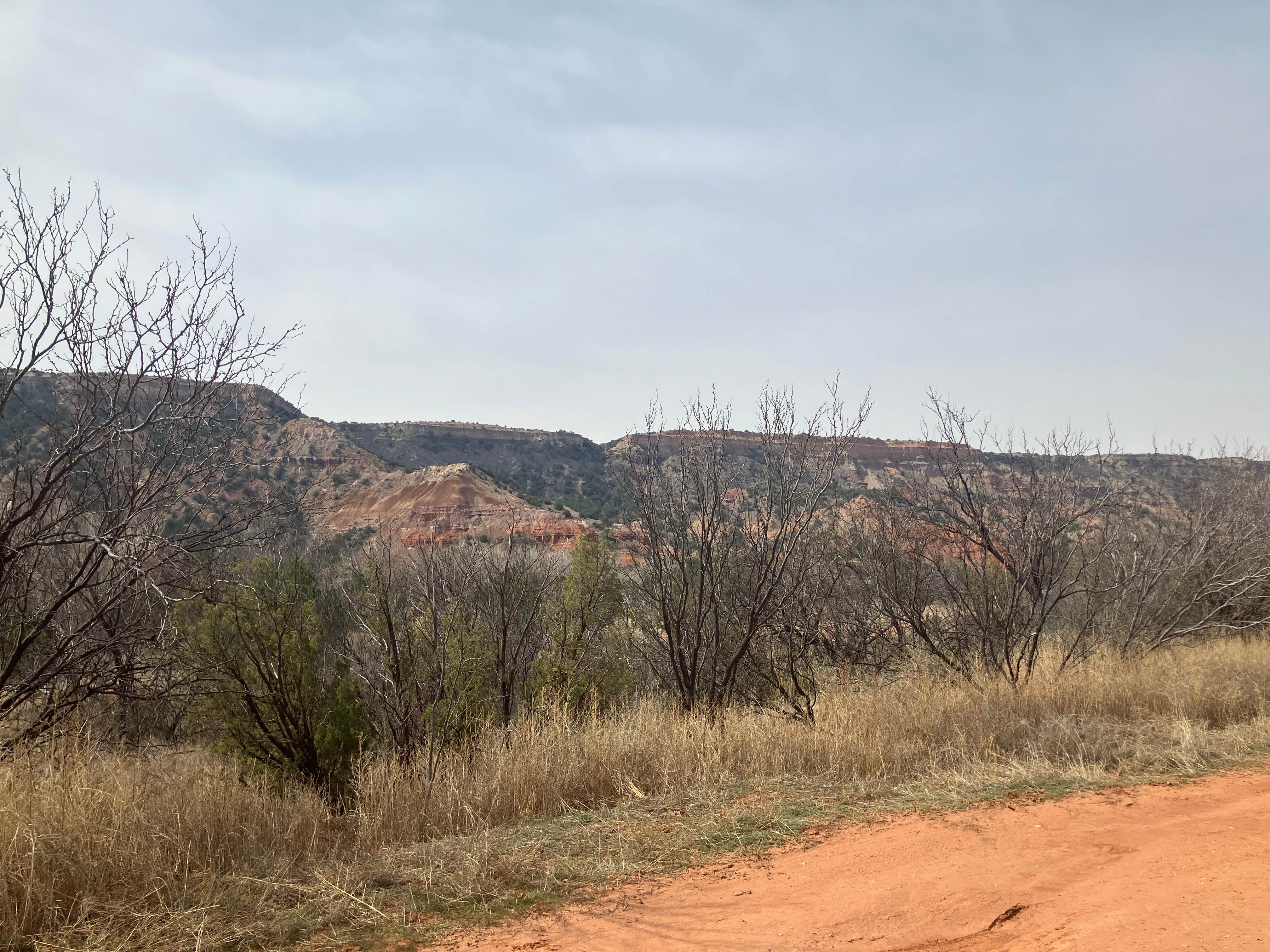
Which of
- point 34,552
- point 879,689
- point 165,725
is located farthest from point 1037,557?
point 165,725

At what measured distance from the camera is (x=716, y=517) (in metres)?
10.4

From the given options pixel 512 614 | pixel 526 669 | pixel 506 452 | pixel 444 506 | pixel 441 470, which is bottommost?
pixel 526 669

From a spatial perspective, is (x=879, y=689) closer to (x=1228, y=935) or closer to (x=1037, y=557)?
(x=1037, y=557)

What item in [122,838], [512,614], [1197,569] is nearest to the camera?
[122,838]

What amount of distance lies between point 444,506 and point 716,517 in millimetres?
44292

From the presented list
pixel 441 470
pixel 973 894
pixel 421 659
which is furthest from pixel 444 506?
pixel 973 894

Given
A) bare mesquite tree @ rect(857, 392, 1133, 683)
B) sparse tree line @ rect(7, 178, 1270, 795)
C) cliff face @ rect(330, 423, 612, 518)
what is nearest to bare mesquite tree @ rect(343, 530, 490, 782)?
sparse tree line @ rect(7, 178, 1270, 795)

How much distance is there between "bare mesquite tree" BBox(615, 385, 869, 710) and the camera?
10258mm

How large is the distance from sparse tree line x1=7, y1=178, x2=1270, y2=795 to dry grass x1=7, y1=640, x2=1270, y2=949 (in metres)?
1.06

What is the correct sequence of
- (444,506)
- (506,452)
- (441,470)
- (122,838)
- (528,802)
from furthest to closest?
(506,452) < (441,470) < (444,506) < (528,802) < (122,838)

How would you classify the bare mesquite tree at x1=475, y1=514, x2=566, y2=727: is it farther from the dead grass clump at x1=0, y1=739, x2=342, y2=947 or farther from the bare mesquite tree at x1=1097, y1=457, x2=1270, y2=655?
the bare mesquite tree at x1=1097, y1=457, x2=1270, y2=655

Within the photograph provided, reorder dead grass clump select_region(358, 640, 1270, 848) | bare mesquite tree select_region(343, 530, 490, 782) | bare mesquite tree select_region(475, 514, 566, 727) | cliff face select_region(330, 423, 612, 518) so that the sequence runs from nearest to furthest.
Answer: dead grass clump select_region(358, 640, 1270, 848), bare mesquite tree select_region(343, 530, 490, 782), bare mesquite tree select_region(475, 514, 566, 727), cliff face select_region(330, 423, 612, 518)

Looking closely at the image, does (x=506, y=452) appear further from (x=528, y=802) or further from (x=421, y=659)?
(x=528, y=802)

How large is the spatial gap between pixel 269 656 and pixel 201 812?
4.48 m
